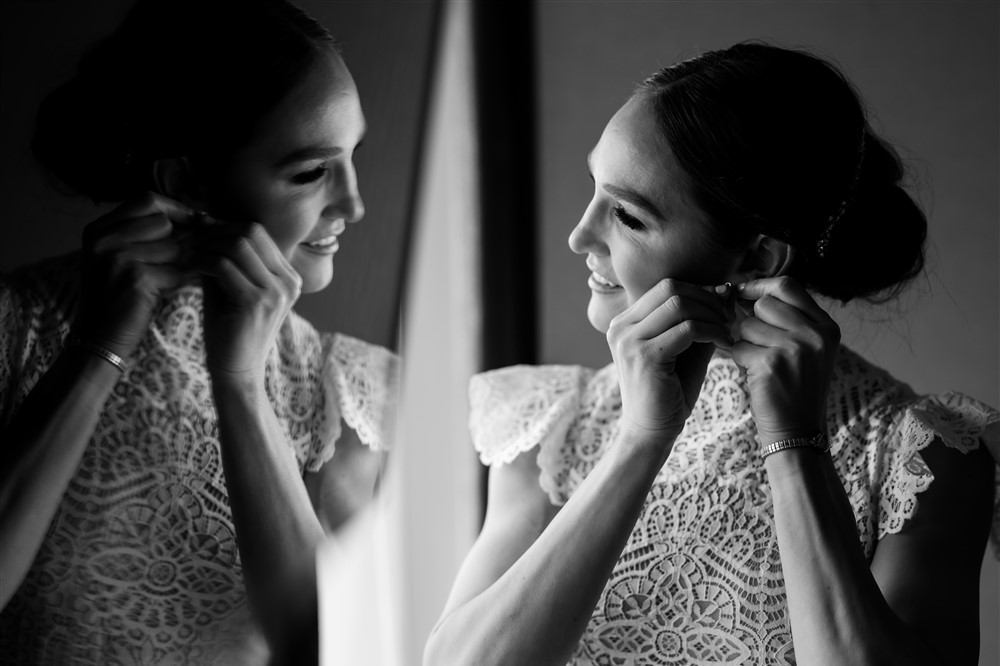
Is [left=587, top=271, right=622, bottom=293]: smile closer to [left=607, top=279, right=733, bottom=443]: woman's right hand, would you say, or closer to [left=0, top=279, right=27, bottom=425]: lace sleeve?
[left=607, top=279, right=733, bottom=443]: woman's right hand

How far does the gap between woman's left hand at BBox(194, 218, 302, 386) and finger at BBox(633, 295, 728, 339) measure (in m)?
0.28

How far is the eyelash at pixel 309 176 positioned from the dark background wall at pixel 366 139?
0.17 ft

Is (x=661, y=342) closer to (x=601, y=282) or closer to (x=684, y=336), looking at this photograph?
(x=684, y=336)

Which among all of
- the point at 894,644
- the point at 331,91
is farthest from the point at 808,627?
the point at 331,91

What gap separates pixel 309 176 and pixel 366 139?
86mm

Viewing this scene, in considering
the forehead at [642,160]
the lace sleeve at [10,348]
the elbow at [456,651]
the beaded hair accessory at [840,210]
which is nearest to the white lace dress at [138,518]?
the lace sleeve at [10,348]

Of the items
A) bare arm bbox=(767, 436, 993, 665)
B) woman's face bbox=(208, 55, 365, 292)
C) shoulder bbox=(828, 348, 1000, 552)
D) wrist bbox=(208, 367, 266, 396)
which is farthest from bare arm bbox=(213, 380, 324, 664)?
shoulder bbox=(828, 348, 1000, 552)

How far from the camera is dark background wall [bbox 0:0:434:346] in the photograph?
52cm

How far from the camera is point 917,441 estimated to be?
83cm

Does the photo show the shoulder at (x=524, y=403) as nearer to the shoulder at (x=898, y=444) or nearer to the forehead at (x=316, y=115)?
the shoulder at (x=898, y=444)

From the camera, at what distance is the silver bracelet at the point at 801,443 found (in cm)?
76

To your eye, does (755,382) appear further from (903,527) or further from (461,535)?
(461,535)

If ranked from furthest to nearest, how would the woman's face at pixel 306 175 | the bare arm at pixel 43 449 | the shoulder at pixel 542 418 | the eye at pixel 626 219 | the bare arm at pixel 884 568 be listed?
the shoulder at pixel 542 418
the eye at pixel 626 219
the bare arm at pixel 884 568
the woman's face at pixel 306 175
the bare arm at pixel 43 449

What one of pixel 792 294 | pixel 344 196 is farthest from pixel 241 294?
pixel 792 294
